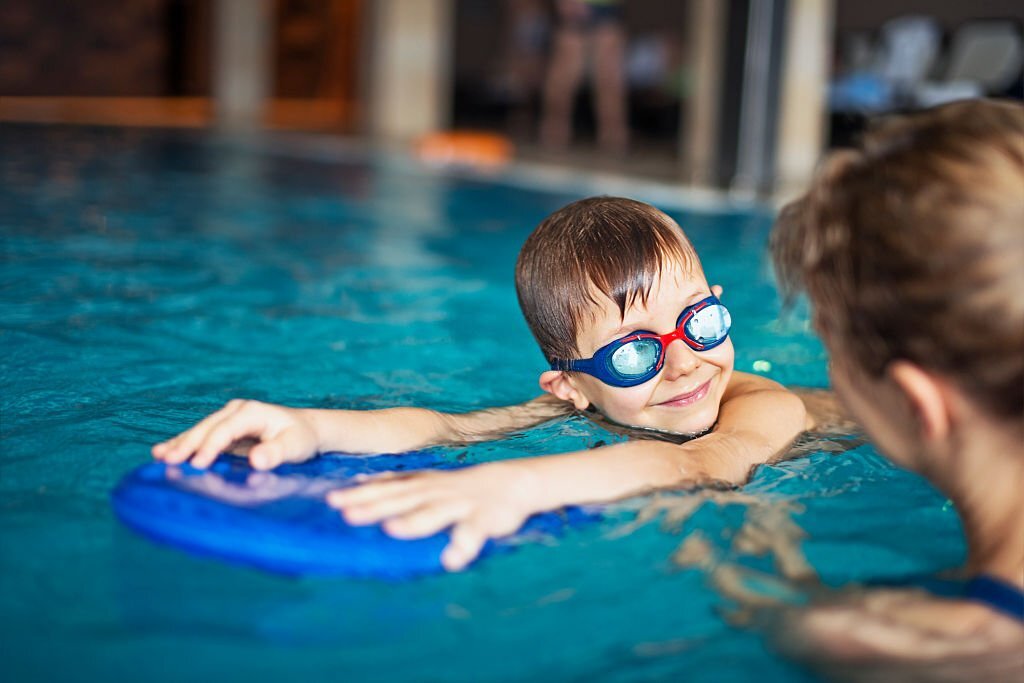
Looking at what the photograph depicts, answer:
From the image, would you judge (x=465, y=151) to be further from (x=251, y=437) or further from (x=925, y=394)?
(x=925, y=394)

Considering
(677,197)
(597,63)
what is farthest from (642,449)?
(597,63)

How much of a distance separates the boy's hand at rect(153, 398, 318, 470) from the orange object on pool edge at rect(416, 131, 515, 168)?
8.14 m

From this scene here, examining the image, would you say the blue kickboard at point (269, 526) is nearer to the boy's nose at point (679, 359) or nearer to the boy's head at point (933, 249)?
the boy's nose at point (679, 359)

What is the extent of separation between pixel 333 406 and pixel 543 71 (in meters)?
12.7

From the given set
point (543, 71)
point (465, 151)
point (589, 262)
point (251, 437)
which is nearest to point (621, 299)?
point (589, 262)

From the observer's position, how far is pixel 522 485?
2064mm

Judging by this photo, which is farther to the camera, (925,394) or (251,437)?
(251,437)

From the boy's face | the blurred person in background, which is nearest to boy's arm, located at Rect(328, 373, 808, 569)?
the boy's face

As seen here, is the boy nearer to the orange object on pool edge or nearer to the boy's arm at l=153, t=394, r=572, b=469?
the boy's arm at l=153, t=394, r=572, b=469

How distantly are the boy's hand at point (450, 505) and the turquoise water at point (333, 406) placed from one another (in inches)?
2.7

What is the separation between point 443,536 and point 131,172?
302 inches

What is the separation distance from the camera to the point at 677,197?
810 cm

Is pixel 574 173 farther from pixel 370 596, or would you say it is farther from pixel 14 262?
pixel 370 596

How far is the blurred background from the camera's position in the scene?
363 inches
